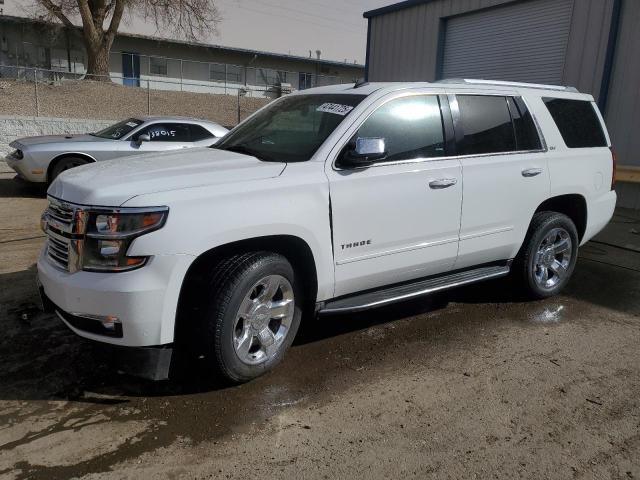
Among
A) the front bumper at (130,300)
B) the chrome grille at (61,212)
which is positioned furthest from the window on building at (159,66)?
the front bumper at (130,300)

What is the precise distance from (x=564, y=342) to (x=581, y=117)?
→ 240 centimetres

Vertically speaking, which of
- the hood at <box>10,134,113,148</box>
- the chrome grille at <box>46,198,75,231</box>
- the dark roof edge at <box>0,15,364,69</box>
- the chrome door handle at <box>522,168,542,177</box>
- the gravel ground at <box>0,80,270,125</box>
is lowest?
the chrome grille at <box>46,198,75,231</box>

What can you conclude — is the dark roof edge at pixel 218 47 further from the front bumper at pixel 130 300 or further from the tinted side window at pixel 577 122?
the front bumper at pixel 130 300

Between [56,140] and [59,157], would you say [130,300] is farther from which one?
[56,140]

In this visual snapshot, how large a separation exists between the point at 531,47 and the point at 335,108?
31.7ft

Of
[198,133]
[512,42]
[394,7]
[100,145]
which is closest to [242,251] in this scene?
[100,145]

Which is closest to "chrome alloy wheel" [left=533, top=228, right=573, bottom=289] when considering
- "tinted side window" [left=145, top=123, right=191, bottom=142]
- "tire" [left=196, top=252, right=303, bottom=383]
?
"tire" [left=196, top=252, right=303, bottom=383]

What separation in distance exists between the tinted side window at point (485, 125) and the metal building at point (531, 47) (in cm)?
637

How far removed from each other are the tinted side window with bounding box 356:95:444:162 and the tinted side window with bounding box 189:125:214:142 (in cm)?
689

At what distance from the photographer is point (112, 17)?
83.2ft

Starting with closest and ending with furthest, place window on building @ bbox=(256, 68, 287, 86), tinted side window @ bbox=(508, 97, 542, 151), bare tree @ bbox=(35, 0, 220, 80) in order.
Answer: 1. tinted side window @ bbox=(508, 97, 542, 151)
2. bare tree @ bbox=(35, 0, 220, 80)
3. window on building @ bbox=(256, 68, 287, 86)

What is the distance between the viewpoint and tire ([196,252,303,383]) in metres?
3.29

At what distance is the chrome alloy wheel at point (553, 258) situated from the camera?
5230 millimetres

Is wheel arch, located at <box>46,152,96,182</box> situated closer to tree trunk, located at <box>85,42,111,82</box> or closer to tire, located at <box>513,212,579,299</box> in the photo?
tire, located at <box>513,212,579,299</box>
